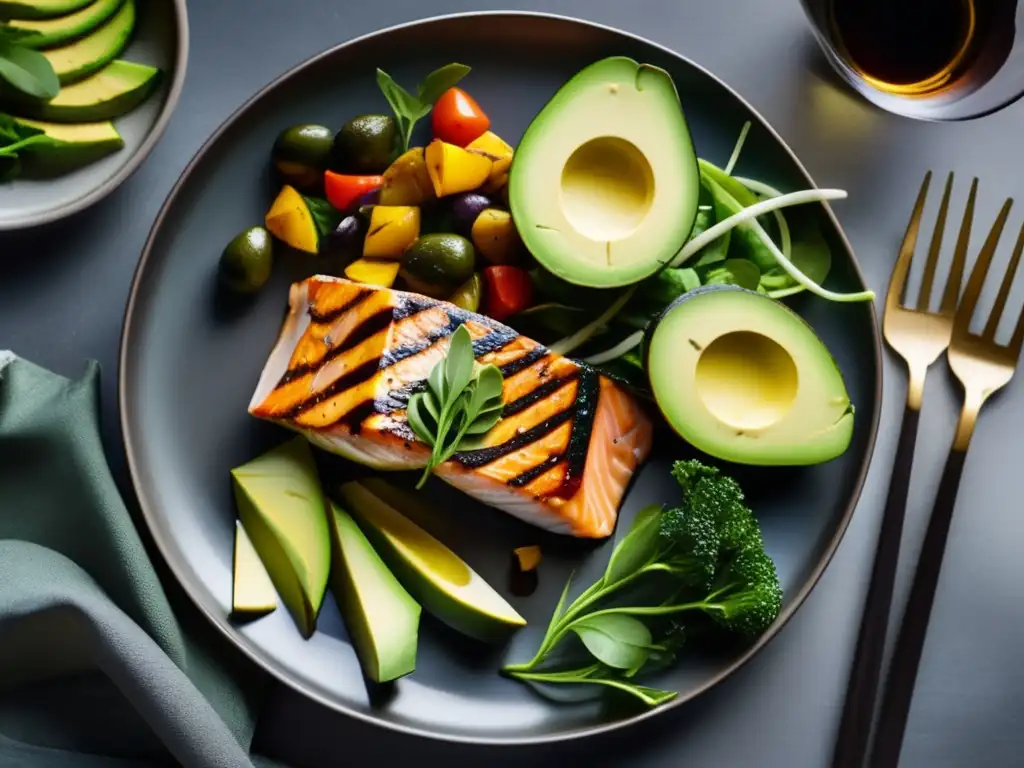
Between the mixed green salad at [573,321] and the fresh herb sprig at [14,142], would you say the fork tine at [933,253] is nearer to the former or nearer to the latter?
the mixed green salad at [573,321]

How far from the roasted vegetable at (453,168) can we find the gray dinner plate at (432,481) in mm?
172

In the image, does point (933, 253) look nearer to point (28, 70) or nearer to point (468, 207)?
point (468, 207)

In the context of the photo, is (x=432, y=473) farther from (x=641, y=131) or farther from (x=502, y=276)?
(x=641, y=131)

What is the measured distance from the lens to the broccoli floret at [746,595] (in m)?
1.68

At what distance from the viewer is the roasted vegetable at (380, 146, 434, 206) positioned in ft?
5.99

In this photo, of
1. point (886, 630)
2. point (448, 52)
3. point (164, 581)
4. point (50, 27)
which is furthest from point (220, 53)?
point (886, 630)

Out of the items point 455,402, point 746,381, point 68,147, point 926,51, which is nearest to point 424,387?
point 455,402

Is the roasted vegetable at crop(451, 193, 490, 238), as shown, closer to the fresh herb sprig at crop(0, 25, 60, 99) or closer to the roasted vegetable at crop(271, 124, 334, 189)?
the roasted vegetable at crop(271, 124, 334, 189)

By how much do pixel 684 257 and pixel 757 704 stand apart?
2.68 ft

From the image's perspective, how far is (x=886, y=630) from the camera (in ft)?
6.07

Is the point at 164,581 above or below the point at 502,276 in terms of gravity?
below

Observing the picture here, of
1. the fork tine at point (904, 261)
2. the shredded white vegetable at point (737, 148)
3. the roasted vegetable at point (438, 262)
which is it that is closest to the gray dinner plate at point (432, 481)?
the shredded white vegetable at point (737, 148)

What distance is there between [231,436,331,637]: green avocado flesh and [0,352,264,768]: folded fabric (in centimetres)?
17

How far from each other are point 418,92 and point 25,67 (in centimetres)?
68
